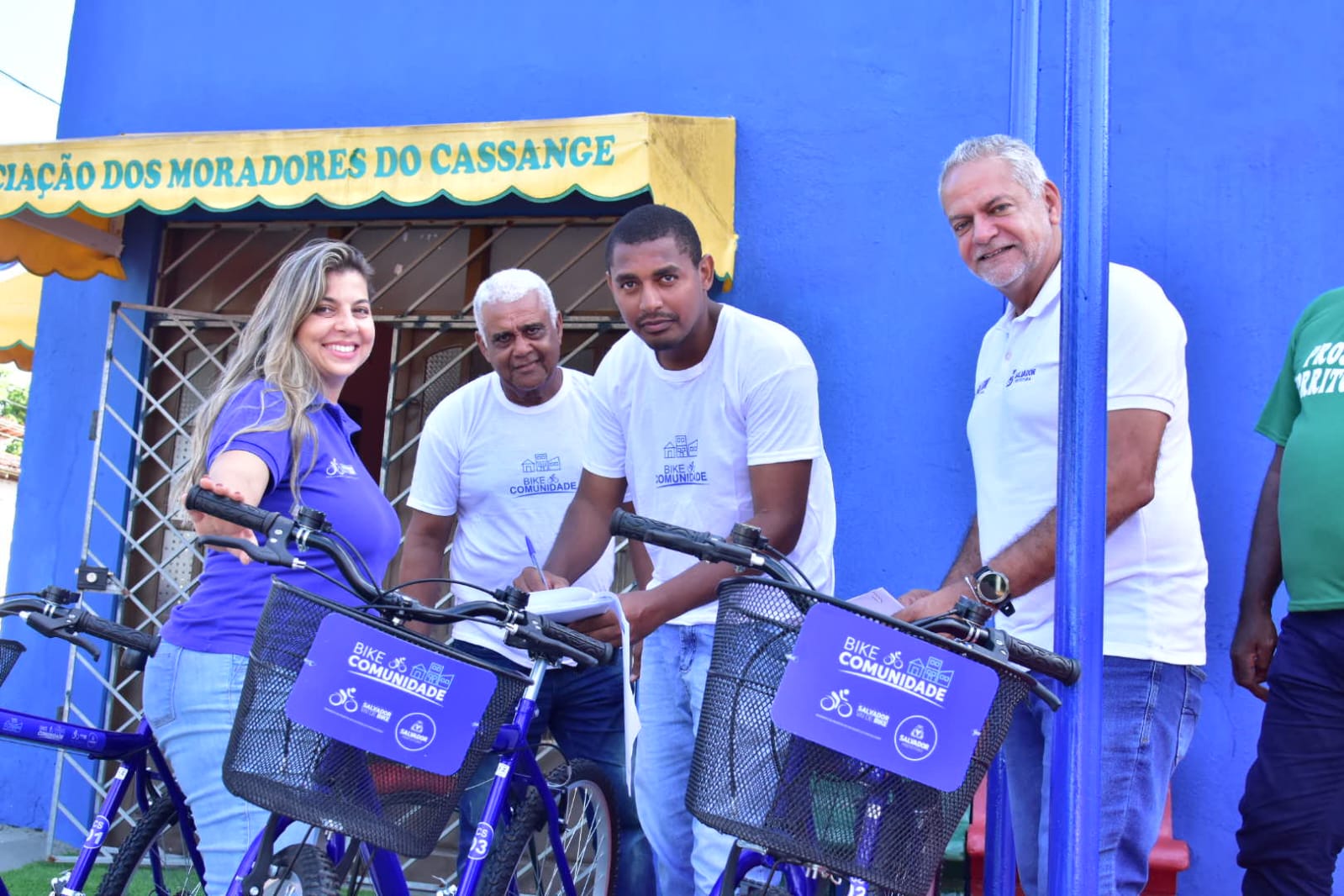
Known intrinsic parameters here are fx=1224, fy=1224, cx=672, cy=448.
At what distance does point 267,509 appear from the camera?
2.37m

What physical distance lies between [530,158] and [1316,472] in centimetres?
271

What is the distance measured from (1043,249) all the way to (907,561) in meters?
2.29

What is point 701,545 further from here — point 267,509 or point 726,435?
point 267,509

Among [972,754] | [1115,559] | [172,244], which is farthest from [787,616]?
[172,244]

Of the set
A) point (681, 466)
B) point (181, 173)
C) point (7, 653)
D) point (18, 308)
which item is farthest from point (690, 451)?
point (18, 308)

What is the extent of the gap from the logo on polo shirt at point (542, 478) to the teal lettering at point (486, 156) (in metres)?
1.21

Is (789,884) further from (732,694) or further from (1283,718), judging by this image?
(1283,718)

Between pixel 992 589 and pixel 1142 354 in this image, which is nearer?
pixel 992 589

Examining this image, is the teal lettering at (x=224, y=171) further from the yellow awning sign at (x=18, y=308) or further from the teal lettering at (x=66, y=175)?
the yellow awning sign at (x=18, y=308)

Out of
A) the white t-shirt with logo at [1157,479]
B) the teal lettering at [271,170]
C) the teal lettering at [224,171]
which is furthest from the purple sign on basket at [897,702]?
the teal lettering at [224,171]

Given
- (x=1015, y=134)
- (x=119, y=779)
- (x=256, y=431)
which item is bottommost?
(x=119, y=779)

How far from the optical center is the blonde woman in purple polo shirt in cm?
229

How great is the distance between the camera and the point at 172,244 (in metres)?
5.59

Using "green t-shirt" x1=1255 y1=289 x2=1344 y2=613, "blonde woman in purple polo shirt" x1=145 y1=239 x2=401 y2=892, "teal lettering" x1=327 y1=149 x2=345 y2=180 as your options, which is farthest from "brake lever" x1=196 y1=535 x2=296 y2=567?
"teal lettering" x1=327 y1=149 x2=345 y2=180
